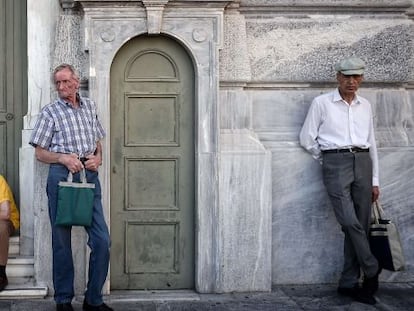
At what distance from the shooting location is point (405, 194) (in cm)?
686

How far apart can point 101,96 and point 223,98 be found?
1034 millimetres

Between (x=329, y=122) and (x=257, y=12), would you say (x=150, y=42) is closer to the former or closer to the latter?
(x=257, y=12)

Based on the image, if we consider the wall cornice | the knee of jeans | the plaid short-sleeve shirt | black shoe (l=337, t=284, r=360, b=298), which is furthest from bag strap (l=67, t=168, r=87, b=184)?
black shoe (l=337, t=284, r=360, b=298)

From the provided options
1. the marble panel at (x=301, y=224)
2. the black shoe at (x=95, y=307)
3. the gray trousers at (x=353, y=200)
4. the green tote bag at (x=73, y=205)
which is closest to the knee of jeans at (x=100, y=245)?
the green tote bag at (x=73, y=205)

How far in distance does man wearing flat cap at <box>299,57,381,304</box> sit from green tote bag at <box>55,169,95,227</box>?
6.49 feet

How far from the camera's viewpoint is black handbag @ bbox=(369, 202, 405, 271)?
6270mm

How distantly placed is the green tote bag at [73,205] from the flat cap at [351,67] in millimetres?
2260

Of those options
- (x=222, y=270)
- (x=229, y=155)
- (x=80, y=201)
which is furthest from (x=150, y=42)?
(x=222, y=270)

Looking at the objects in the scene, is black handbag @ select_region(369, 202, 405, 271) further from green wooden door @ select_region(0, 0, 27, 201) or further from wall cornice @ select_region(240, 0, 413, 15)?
green wooden door @ select_region(0, 0, 27, 201)

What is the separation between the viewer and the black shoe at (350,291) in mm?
6418

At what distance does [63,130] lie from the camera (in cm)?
580

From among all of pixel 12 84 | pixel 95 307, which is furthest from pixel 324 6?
pixel 95 307

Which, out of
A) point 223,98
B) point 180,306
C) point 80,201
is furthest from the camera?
point 223,98

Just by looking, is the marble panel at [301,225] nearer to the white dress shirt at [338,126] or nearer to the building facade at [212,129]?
the building facade at [212,129]
